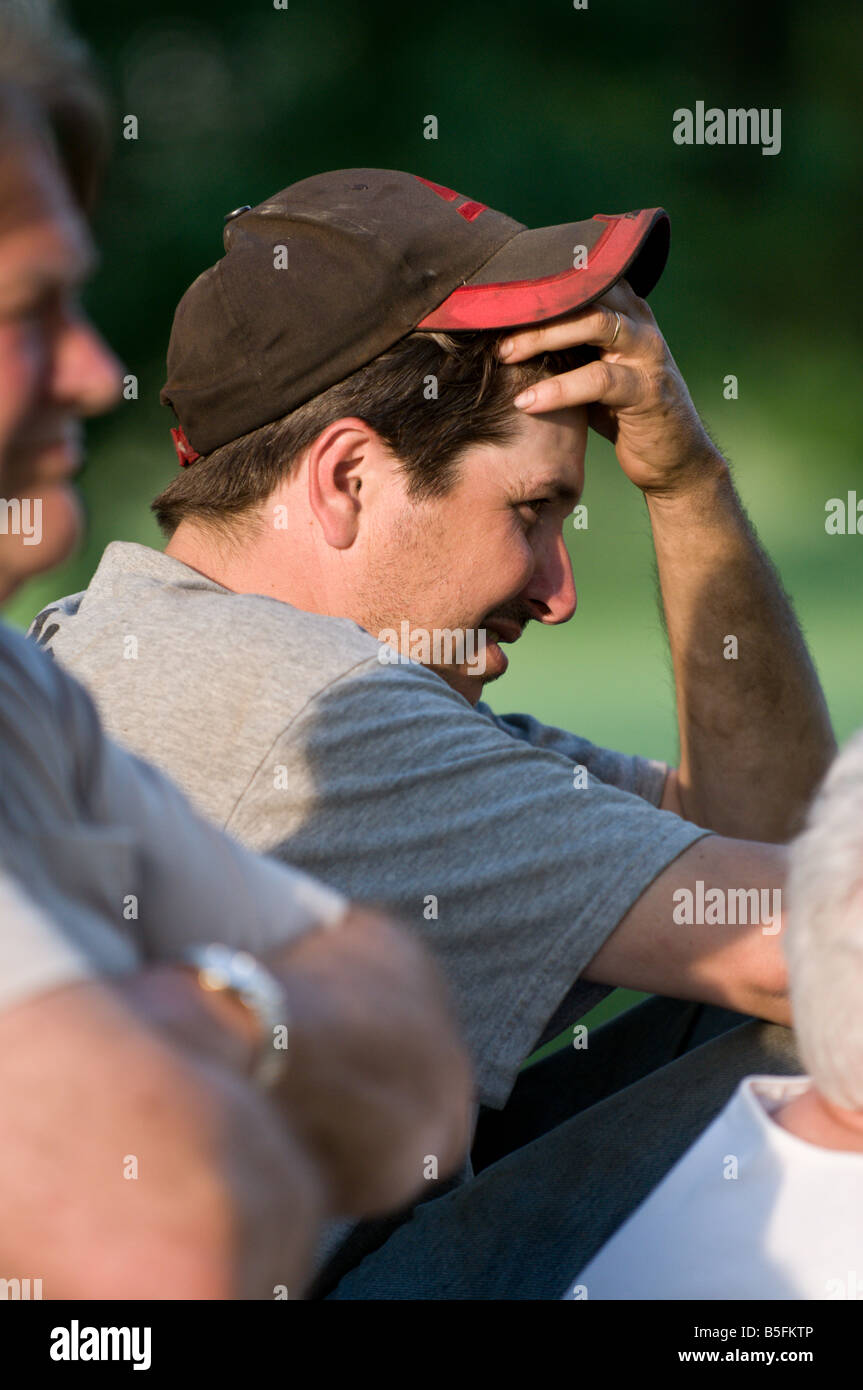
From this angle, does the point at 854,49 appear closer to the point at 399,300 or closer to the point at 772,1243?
the point at 399,300

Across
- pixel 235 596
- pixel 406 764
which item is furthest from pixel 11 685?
pixel 235 596

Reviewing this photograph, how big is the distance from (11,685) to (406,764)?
51cm

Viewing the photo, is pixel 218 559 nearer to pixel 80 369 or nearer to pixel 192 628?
pixel 192 628

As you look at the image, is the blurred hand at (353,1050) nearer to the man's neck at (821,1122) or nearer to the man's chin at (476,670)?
the man's neck at (821,1122)

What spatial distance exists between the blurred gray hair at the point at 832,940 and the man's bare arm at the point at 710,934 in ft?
0.71

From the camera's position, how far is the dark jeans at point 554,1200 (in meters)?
1.09

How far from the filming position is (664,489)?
1749 mm

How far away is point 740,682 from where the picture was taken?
71.8 inches

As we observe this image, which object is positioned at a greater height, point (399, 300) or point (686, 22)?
point (686, 22)

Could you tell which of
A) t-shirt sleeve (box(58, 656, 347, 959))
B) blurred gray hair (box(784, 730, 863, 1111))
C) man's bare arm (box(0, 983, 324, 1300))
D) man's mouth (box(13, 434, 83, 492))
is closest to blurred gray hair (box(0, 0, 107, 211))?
man's mouth (box(13, 434, 83, 492))

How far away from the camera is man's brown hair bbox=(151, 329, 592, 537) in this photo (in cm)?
140

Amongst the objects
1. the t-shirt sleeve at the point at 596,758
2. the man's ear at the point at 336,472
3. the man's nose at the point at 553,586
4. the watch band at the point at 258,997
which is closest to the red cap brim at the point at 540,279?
the man's ear at the point at 336,472

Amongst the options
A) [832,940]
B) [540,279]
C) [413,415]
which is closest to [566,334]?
[540,279]

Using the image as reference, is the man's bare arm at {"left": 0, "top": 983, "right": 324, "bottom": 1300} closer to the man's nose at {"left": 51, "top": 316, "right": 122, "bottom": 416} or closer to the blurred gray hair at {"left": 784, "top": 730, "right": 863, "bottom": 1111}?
the man's nose at {"left": 51, "top": 316, "right": 122, "bottom": 416}
